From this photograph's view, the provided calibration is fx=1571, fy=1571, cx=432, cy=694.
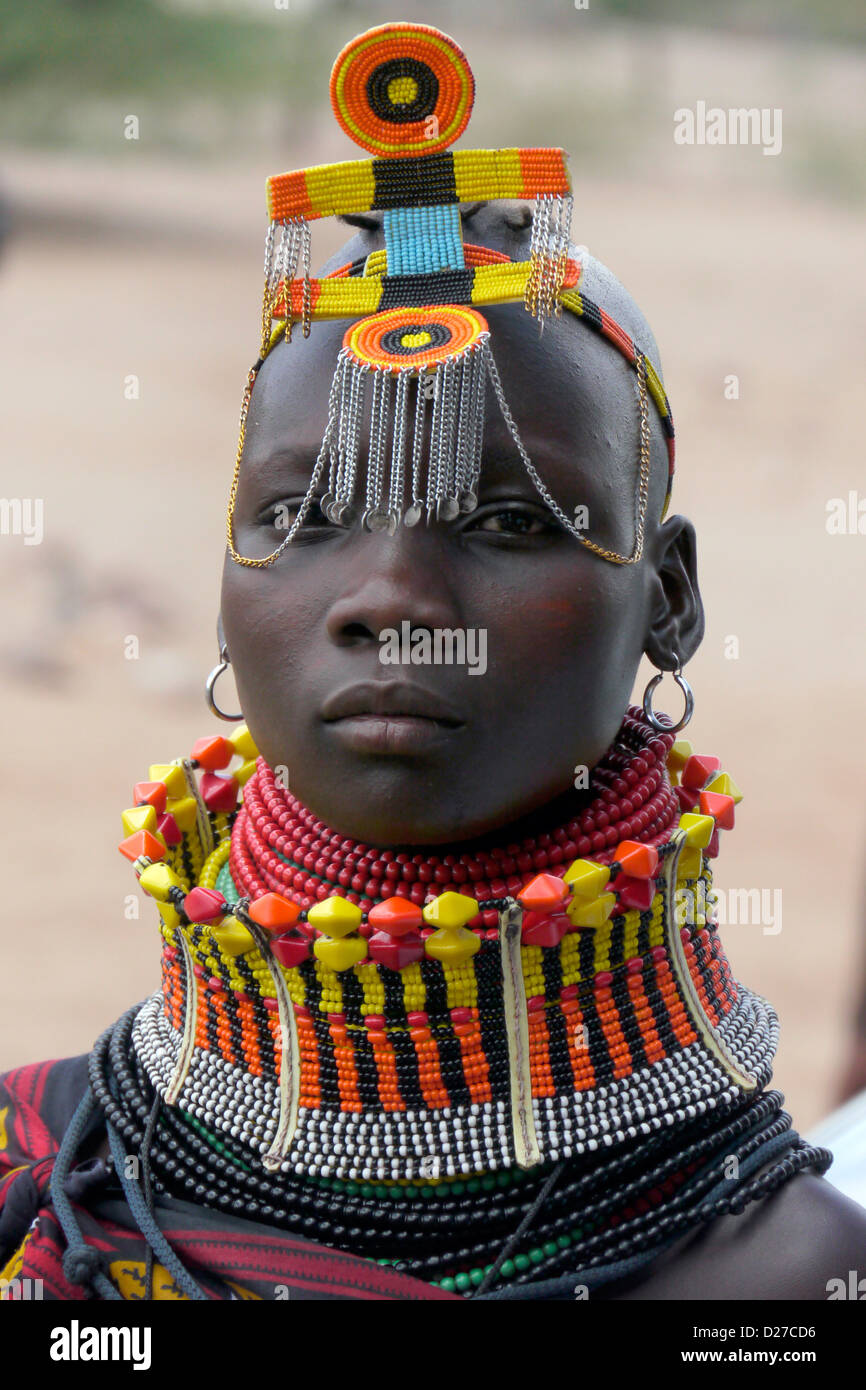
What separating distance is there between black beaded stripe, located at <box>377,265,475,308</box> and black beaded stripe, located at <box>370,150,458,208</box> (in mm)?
89

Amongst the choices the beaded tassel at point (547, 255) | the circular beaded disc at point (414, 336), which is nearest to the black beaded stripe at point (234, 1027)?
the circular beaded disc at point (414, 336)

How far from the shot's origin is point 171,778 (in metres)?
2.21

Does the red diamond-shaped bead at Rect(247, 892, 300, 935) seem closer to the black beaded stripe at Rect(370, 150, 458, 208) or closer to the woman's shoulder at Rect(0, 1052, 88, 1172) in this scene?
the woman's shoulder at Rect(0, 1052, 88, 1172)

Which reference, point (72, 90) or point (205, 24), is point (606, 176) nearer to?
point (205, 24)

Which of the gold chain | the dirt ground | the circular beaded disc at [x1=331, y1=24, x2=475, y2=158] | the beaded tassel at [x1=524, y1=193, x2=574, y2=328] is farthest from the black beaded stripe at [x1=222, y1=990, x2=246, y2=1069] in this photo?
the dirt ground

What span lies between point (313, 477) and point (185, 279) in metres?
15.0

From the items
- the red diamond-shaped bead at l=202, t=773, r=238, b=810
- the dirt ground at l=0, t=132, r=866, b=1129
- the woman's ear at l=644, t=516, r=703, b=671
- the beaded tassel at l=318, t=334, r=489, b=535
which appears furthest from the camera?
the dirt ground at l=0, t=132, r=866, b=1129

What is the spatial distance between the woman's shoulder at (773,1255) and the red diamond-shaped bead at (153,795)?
0.88 metres

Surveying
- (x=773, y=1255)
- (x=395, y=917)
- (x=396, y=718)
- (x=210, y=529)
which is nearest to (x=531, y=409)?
(x=396, y=718)

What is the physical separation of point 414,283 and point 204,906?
2.57 feet

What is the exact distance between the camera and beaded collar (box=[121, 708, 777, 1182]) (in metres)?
1.82

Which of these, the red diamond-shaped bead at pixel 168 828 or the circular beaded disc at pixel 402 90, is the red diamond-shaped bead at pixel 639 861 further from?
the circular beaded disc at pixel 402 90

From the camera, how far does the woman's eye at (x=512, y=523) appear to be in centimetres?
180
